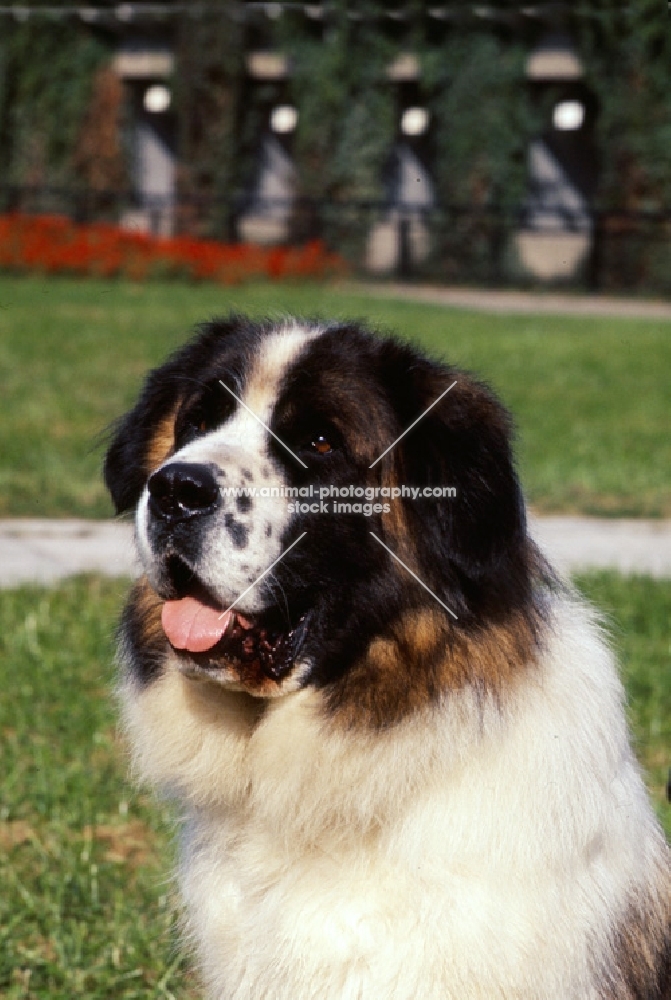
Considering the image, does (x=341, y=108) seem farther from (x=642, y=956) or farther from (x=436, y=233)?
(x=642, y=956)

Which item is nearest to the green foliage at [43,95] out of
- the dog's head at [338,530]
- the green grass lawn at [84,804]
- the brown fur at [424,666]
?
the green grass lawn at [84,804]

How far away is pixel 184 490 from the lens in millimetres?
2527

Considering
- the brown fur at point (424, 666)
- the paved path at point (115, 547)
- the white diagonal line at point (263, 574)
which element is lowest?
the paved path at point (115, 547)

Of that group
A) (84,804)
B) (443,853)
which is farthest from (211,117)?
(443,853)

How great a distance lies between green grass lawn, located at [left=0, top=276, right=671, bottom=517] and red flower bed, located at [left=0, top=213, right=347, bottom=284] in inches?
12.3

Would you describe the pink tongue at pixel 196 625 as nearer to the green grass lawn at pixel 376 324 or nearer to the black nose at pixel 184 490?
the black nose at pixel 184 490

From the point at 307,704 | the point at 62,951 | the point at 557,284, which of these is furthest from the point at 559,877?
the point at 557,284

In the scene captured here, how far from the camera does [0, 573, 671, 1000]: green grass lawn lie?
3.54m

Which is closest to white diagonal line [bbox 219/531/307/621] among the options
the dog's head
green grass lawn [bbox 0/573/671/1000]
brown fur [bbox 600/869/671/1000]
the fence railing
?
the dog's head

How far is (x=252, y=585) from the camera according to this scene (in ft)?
8.54

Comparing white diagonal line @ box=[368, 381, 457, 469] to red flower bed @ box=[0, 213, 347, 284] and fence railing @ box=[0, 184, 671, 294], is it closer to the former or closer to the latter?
red flower bed @ box=[0, 213, 347, 284]

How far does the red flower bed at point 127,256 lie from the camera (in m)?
19.0

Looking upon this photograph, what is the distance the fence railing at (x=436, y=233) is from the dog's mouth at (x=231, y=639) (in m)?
21.3

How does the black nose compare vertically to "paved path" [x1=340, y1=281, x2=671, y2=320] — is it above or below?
above
